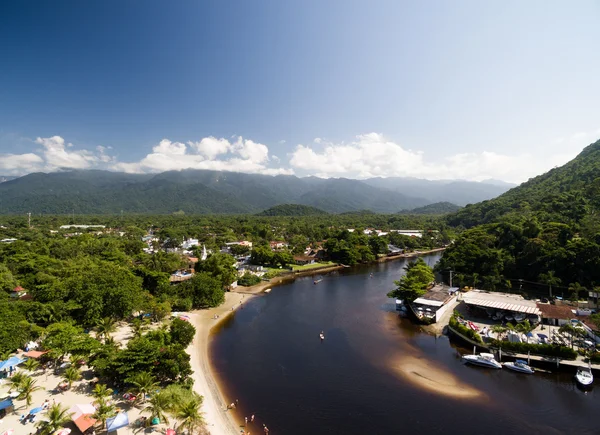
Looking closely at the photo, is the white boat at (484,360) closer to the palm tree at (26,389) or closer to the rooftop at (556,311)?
the rooftop at (556,311)

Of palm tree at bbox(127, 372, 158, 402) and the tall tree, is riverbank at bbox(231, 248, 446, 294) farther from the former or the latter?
palm tree at bbox(127, 372, 158, 402)

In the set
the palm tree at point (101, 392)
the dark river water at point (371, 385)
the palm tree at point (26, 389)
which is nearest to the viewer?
the palm tree at point (101, 392)

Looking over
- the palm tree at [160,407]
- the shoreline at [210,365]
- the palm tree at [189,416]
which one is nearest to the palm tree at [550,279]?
the shoreline at [210,365]

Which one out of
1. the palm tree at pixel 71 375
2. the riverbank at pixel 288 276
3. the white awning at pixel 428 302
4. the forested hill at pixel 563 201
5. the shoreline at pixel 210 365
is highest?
the forested hill at pixel 563 201

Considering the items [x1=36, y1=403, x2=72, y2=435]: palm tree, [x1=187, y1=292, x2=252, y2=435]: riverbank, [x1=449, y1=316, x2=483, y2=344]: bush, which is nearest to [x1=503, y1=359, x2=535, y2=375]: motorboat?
[x1=449, y1=316, x2=483, y2=344]: bush

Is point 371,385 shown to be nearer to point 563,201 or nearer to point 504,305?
point 504,305

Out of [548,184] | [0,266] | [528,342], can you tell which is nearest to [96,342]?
[0,266]
